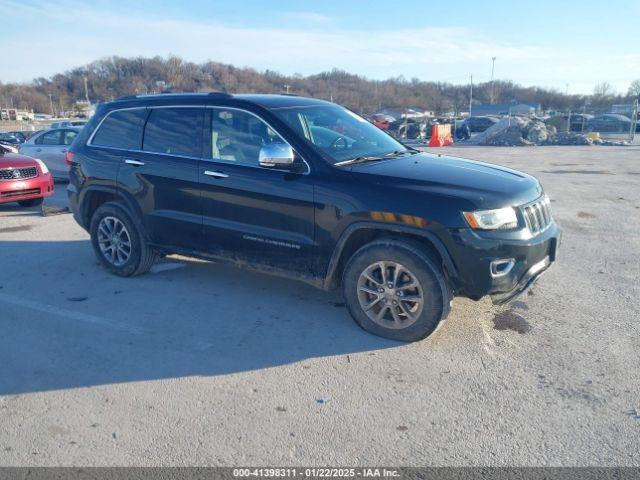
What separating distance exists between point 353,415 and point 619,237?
5.83 m

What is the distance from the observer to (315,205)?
4402 millimetres

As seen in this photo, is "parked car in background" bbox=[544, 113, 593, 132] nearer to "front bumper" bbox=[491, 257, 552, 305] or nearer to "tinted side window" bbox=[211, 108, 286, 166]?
"front bumper" bbox=[491, 257, 552, 305]

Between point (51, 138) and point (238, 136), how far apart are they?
10275 millimetres

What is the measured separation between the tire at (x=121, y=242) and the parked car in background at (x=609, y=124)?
1390 inches

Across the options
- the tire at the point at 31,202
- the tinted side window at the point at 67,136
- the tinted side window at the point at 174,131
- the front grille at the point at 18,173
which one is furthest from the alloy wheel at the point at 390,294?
the tinted side window at the point at 67,136

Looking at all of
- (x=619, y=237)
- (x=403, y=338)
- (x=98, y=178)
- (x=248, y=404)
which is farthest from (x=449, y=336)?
(x=619, y=237)

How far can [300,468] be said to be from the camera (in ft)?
9.30

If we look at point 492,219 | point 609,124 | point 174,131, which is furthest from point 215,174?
point 609,124

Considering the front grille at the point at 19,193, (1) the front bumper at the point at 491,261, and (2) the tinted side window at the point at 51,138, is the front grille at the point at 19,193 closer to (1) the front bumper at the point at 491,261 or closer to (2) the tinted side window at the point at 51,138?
(2) the tinted side window at the point at 51,138

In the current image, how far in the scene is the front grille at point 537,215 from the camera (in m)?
4.17

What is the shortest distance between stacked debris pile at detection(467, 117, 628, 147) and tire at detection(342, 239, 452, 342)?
25.8m

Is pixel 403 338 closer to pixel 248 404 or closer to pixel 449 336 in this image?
pixel 449 336

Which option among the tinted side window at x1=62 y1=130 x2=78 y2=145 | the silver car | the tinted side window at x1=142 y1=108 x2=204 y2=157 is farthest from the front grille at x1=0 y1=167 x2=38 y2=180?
the tinted side window at x1=142 y1=108 x2=204 y2=157

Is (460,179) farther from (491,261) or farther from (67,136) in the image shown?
(67,136)
